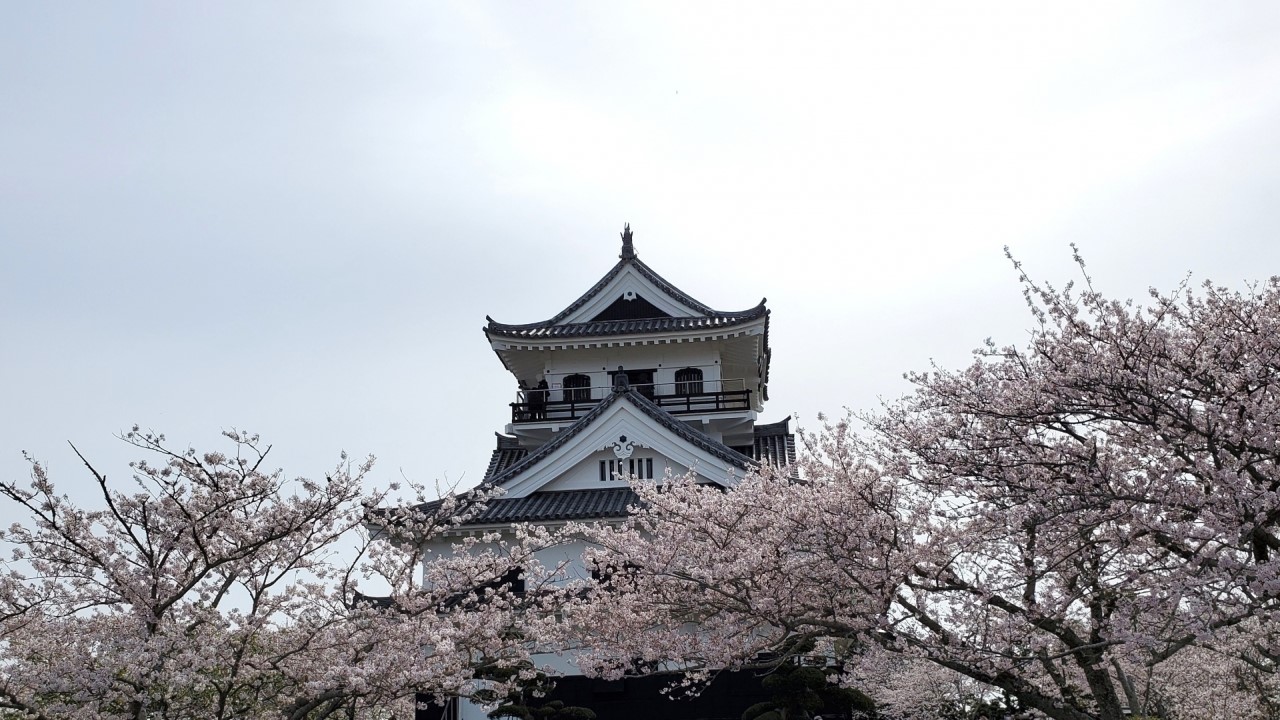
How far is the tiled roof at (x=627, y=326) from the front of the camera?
968 inches

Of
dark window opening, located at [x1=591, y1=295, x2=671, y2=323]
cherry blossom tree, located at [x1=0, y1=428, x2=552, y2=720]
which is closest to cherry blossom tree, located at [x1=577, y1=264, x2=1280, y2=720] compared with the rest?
cherry blossom tree, located at [x1=0, y1=428, x2=552, y2=720]

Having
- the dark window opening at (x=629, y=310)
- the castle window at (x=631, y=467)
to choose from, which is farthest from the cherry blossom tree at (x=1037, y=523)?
the dark window opening at (x=629, y=310)

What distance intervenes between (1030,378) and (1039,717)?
8.48 meters

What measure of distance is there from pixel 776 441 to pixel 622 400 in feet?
20.6

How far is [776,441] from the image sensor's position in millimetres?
25094

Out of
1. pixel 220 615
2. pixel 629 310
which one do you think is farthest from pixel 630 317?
pixel 220 615

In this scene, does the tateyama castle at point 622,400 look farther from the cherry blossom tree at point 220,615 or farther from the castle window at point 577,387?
the cherry blossom tree at point 220,615

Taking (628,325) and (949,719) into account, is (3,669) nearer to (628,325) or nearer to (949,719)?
(628,325)

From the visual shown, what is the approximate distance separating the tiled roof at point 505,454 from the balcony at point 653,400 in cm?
103

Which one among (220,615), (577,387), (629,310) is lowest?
(220,615)

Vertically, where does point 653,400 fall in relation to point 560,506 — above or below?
above

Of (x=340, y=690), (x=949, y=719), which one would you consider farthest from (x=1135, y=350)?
(x=949, y=719)

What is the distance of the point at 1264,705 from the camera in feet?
52.0

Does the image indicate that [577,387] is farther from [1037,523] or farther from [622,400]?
[1037,523]
